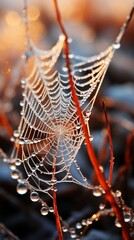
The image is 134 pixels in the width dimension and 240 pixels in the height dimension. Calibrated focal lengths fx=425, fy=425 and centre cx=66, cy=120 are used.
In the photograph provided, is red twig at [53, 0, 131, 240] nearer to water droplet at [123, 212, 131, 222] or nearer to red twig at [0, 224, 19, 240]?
water droplet at [123, 212, 131, 222]

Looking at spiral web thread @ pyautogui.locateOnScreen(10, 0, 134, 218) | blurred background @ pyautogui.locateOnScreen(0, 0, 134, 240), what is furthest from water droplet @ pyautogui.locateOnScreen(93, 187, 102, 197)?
blurred background @ pyautogui.locateOnScreen(0, 0, 134, 240)

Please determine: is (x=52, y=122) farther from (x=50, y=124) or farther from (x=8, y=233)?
(x=8, y=233)

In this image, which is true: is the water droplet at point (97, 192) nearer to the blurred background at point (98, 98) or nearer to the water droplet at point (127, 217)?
the water droplet at point (127, 217)

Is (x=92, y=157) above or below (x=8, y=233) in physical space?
above

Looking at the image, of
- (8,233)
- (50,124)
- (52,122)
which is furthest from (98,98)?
(8,233)

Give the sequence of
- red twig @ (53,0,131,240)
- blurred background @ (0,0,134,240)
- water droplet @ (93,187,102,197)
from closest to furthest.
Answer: red twig @ (53,0,131,240), water droplet @ (93,187,102,197), blurred background @ (0,0,134,240)

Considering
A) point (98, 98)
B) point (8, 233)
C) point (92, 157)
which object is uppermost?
point (98, 98)

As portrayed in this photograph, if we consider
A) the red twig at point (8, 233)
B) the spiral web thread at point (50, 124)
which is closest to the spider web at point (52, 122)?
the spiral web thread at point (50, 124)

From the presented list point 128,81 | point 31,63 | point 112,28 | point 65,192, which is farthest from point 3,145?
point 112,28

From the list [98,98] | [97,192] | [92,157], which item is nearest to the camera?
[92,157]
